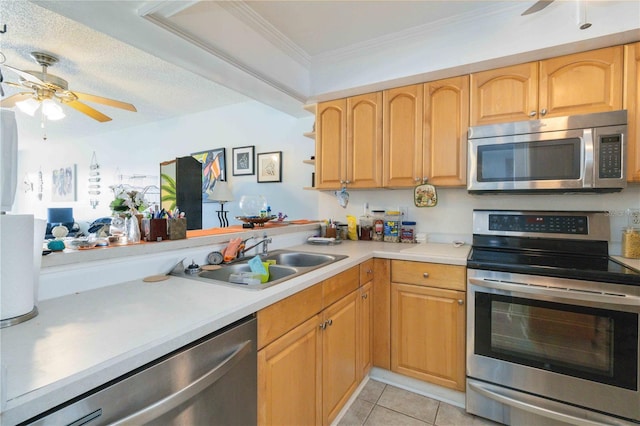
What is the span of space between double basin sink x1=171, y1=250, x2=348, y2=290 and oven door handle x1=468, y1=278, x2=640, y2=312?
0.82 meters

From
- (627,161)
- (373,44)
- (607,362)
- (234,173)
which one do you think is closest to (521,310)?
(607,362)

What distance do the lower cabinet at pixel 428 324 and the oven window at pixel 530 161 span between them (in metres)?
0.68

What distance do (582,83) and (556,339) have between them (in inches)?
57.1

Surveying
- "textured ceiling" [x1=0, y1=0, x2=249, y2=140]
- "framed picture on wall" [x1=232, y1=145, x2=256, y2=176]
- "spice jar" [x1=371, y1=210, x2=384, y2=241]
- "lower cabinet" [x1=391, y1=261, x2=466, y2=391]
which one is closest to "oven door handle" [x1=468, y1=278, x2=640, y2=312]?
"lower cabinet" [x1=391, y1=261, x2=466, y2=391]

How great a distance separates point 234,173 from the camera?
12.1 ft

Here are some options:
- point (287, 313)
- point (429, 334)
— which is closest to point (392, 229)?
point (429, 334)

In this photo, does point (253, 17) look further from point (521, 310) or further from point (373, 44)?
point (521, 310)

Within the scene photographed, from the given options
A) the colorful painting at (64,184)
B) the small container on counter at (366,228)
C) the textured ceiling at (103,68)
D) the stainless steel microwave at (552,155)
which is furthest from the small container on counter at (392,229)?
the colorful painting at (64,184)

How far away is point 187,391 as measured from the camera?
29.5 inches

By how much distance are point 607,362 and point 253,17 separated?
9.02ft

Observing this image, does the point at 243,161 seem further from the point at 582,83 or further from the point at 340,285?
the point at 582,83

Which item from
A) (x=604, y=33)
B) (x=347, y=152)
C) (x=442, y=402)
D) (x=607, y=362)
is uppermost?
(x=604, y=33)

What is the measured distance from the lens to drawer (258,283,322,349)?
40.9 inches

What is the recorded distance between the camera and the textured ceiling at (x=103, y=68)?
6.89 ft
